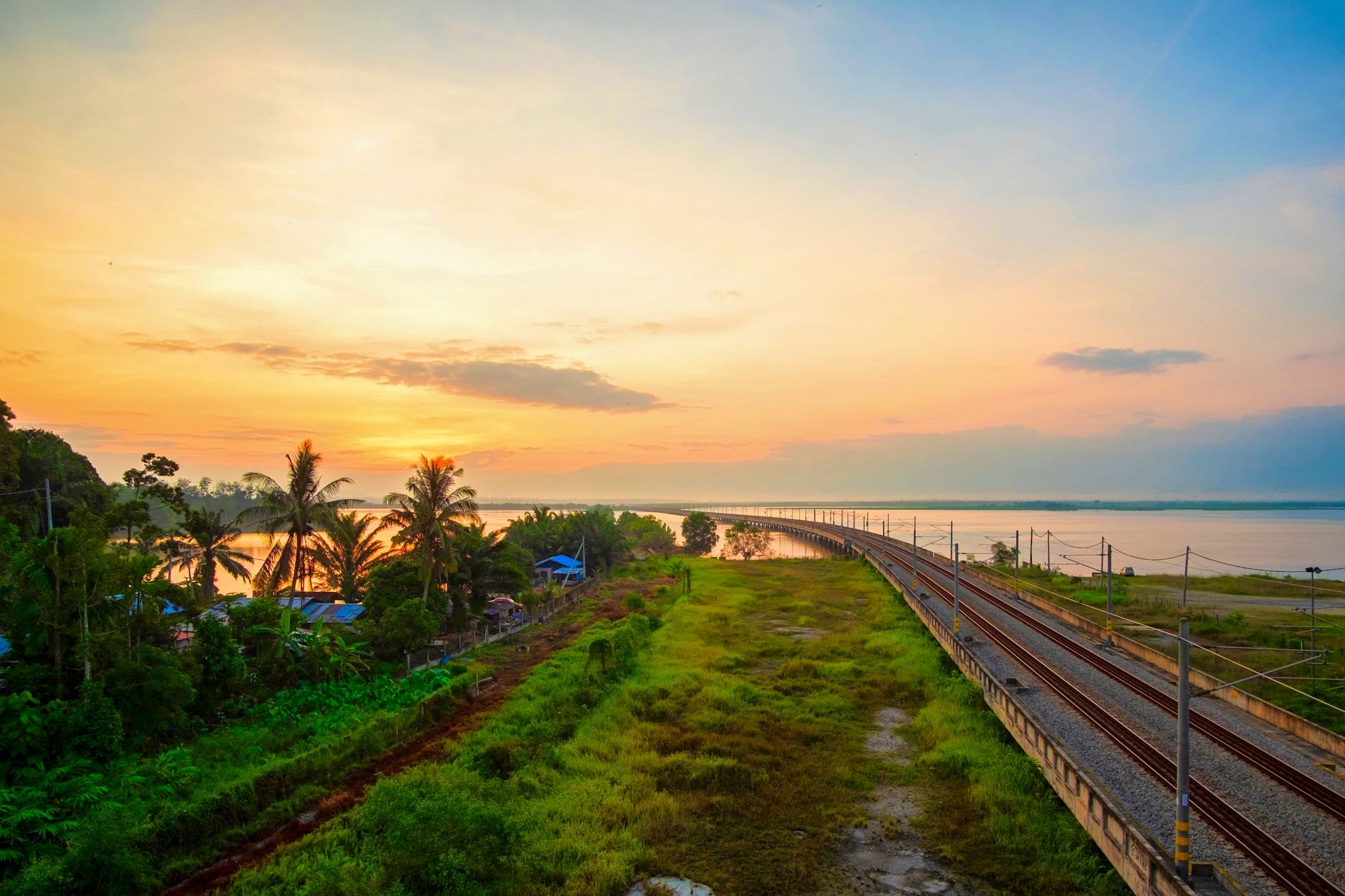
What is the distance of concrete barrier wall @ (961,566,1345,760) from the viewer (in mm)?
17484

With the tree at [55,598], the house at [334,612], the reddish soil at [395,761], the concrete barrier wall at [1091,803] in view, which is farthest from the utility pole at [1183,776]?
the house at [334,612]

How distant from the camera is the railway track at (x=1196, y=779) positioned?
40.2ft

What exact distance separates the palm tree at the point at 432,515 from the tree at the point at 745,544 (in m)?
78.3

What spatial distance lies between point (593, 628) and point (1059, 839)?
82.1 ft

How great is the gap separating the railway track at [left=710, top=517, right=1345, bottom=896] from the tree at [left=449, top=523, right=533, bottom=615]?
2351cm

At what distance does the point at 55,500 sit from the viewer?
3909 centimetres

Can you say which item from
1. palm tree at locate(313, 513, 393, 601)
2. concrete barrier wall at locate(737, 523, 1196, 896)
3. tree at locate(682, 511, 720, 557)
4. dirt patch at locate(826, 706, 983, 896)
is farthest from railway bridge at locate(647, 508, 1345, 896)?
tree at locate(682, 511, 720, 557)

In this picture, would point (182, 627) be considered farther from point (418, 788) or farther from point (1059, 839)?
point (1059, 839)

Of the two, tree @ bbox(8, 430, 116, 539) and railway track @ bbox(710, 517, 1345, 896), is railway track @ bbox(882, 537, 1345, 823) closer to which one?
railway track @ bbox(710, 517, 1345, 896)

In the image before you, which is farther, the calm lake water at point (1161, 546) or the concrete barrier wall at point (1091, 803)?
the calm lake water at point (1161, 546)

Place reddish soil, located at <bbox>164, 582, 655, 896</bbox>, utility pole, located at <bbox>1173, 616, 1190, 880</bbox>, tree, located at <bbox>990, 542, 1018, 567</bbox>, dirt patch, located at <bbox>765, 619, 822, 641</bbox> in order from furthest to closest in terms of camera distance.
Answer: tree, located at <bbox>990, 542, 1018, 567</bbox> < dirt patch, located at <bbox>765, 619, 822, 641</bbox> < reddish soil, located at <bbox>164, 582, 655, 896</bbox> < utility pole, located at <bbox>1173, 616, 1190, 880</bbox>

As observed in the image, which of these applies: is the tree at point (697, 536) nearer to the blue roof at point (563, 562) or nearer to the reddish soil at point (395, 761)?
the blue roof at point (563, 562)

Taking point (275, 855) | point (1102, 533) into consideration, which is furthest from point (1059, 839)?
point (1102, 533)

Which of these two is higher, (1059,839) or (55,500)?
(55,500)
